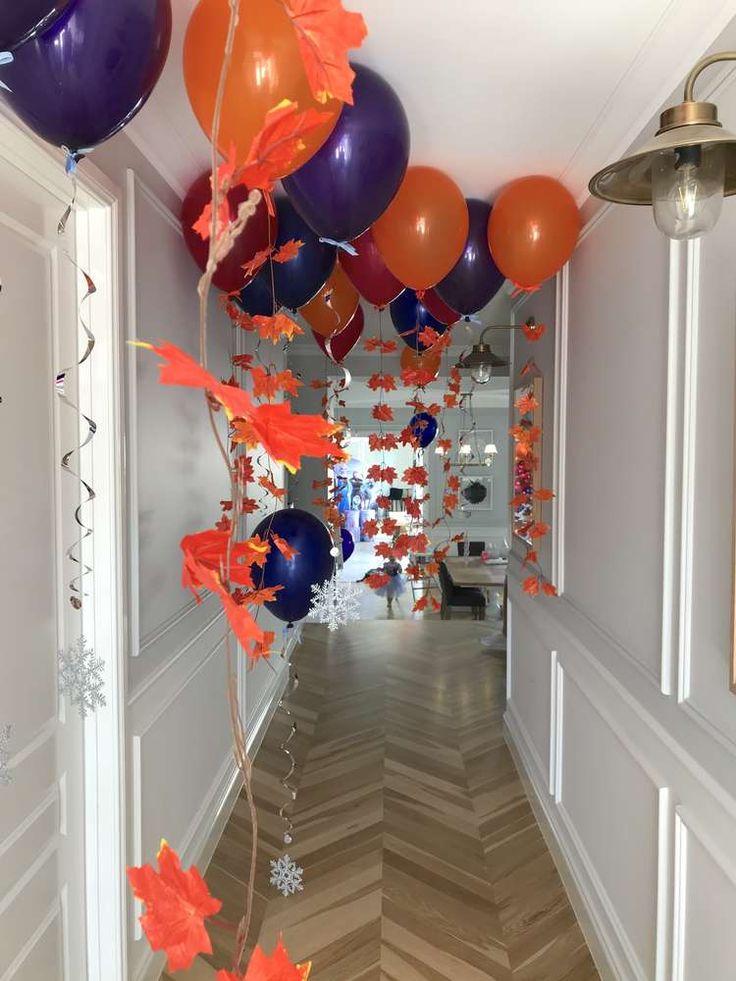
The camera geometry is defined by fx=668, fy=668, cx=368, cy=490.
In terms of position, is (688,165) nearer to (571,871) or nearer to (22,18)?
(22,18)

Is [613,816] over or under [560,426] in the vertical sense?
under

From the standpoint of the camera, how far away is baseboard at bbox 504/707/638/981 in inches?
81.0

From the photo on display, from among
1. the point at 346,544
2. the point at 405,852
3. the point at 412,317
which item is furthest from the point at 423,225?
the point at 346,544

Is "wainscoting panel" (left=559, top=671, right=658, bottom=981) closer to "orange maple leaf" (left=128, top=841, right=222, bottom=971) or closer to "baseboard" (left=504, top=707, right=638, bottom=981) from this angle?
"baseboard" (left=504, top=707, right=638, bottom=981)

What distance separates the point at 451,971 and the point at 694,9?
273cm

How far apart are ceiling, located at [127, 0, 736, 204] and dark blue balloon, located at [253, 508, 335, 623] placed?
128 cm

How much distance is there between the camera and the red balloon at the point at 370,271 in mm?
2379

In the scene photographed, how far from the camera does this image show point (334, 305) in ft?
9.17

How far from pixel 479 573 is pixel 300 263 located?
4705 mm

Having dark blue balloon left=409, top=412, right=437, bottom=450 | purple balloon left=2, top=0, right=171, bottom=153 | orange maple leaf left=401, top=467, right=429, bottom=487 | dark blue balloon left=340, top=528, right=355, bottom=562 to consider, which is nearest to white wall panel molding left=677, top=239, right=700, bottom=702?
purple balloon left=2, top=0, right=171, bottom=153

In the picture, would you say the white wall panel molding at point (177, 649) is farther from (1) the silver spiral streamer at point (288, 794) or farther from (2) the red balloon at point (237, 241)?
(2) the red balloon at point (237, 241)

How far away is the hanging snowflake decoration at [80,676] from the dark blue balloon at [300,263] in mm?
1306

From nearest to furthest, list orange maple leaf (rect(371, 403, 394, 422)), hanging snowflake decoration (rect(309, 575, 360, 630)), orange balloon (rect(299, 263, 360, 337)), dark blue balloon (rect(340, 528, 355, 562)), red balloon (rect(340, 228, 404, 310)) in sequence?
hanging snowflake decoration (rect(309, 575, 360, 630)) < red balloon (rect(340, 228, 404, 310)) < orange balloon (rect(299, 263, 360, 337)) < orange maple leaf (rect(371, 403, 394, 422)) < dark blue balloon (rect(340, 528, 355, 562))

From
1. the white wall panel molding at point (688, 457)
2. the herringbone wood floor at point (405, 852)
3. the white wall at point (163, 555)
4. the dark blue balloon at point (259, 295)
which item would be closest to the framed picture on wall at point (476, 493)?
the herringbone wood floor at point (405, 852)
